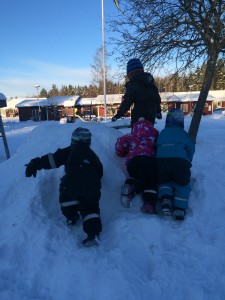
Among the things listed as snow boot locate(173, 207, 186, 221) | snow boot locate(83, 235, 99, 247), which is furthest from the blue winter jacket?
snow boot locate(83, 235, 99, 247)

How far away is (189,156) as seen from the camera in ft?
13.9

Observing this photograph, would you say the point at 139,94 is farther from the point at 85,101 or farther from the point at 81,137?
the point at 85,101

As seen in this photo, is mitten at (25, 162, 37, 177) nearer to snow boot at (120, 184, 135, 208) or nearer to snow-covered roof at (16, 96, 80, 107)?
snow boot at (120, 184, 135, 208)

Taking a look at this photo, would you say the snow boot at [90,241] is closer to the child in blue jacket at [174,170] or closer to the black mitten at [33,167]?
the child in blue jacket at [174,170]

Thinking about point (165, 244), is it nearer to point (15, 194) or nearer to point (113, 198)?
point (113, 198)

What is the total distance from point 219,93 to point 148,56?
53450 mm

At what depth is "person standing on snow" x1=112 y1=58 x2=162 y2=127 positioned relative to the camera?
16.8 ft

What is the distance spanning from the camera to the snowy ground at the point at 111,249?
111 inches

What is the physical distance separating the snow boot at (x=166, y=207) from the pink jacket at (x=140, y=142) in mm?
772

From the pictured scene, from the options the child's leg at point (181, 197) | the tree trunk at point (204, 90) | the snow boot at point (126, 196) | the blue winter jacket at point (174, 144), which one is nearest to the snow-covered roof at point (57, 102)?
the tree trunk at point (204, 90)

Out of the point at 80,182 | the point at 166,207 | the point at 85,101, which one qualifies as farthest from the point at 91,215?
the point at 85,101

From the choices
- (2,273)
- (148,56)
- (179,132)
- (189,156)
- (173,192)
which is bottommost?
(2,273)

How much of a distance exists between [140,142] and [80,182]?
1198 mm

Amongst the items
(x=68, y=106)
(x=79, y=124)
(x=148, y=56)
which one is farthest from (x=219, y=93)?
(x=79, y=124)
